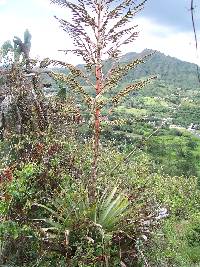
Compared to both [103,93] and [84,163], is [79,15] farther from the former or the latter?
[84,163]

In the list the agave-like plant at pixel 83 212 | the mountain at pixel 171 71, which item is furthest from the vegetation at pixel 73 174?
the mountain at pixel 171 71

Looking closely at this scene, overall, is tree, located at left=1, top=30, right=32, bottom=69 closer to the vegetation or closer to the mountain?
the vegetation

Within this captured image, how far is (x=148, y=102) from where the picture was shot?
323 ft

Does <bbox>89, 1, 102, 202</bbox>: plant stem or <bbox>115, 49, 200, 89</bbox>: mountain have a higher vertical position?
<bbox>115, 49, 200, 89</bbox>: mountain

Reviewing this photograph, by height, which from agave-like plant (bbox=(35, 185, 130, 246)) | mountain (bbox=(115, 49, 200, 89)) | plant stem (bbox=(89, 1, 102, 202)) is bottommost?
agave-like plant (bbox=(35, 185, 130, 246))

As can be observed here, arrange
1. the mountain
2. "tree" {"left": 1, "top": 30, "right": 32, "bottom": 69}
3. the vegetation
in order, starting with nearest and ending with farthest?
the vegetation
"tree" {"left": 1, "top": 30, "right": 32, "bottom": 69}
the mountain

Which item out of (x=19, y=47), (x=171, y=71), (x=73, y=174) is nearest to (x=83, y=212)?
(x=73, y=174)

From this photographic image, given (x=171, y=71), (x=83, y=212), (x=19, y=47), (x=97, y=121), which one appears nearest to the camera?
(x=83, y=212)

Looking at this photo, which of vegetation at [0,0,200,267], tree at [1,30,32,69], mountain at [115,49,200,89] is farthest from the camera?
mountain at [115,49,200,89]

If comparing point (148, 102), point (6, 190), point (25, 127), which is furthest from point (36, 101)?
point (148, 102)

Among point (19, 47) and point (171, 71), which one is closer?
point (19, 47)

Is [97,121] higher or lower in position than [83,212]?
higher

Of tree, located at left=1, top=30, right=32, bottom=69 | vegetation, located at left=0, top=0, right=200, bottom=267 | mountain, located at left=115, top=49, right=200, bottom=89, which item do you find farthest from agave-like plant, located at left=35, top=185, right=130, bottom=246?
mountain, located at left=115, top=49, right=200, bottom=89

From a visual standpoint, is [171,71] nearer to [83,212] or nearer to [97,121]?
[97,121]
